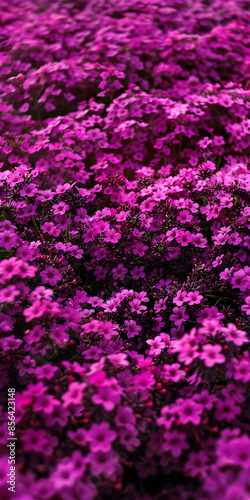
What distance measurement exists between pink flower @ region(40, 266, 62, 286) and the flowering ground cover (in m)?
0.01

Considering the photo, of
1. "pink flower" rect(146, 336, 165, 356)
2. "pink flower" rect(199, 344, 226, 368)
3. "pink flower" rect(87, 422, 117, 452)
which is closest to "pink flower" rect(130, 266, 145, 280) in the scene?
"pink flower" rect(146, 336, 165, 356)

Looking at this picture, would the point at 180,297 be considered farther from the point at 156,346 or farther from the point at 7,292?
the point at 7,292

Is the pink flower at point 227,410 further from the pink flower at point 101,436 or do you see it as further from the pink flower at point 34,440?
the pink flower at point 34,440

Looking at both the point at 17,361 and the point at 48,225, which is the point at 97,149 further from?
the point at 17,361

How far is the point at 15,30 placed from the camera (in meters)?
4.82

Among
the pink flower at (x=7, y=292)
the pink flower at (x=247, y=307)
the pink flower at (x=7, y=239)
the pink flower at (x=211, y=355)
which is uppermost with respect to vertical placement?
the pink flower at (x=7, y=239)

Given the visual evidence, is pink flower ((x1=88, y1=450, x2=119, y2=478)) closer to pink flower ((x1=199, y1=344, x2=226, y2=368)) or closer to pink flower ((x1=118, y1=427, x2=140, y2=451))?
pink flower ((x1=118, y1=427, x2=140, y2=451))

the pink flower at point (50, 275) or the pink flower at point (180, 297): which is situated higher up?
the pink flower at point (50, 275)

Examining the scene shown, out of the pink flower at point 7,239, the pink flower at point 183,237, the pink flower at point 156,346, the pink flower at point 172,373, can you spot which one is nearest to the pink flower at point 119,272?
the pink flower at point 183,237

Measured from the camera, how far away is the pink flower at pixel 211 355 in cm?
160

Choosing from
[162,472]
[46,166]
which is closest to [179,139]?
[46,166]

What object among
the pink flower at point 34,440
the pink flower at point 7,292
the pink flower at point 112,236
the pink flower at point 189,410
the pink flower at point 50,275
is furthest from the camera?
the pink flower at point 112,236

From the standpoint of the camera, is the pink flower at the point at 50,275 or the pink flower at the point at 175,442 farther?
the pink flower at the point at 50,275

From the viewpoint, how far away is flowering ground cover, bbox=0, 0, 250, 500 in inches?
60.8
